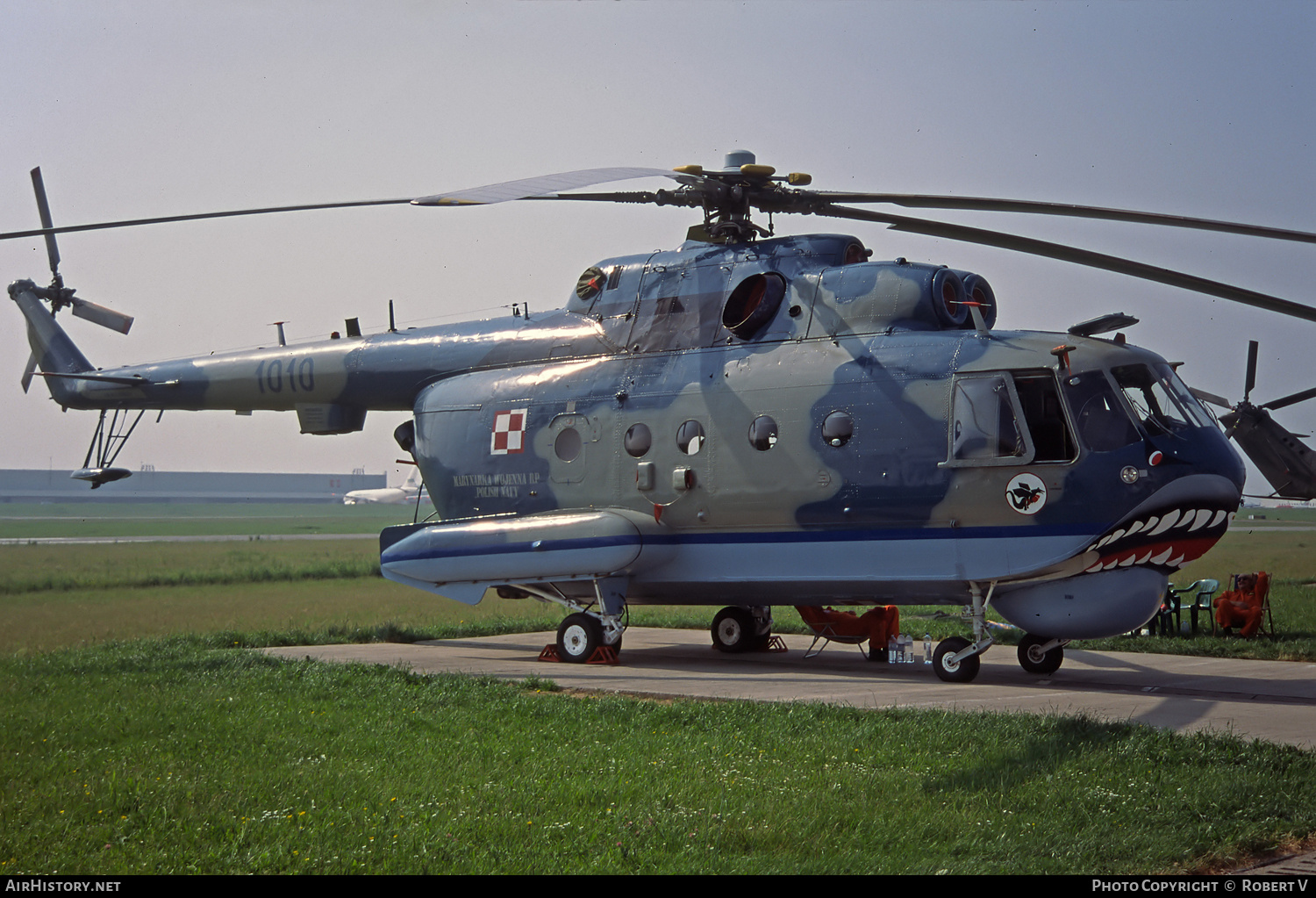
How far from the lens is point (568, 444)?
1492 centimetres

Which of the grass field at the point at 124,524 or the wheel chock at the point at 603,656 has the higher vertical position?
the wheel chock at the point at 603,656

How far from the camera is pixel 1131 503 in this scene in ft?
37.0

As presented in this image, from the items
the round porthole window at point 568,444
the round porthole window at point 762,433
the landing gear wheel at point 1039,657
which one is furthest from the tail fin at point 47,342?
the landing gear wheel at point 1039,657

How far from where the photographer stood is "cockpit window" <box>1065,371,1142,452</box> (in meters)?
11.5

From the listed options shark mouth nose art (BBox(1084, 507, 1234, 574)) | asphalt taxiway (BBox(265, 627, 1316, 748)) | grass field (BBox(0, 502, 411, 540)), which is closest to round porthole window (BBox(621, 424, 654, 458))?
asphalt taxiway (BBox(265, 627, 1316, 748))

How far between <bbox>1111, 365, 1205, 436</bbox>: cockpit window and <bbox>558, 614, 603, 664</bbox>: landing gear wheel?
6.88m

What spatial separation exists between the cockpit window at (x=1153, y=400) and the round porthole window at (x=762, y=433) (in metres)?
3.75

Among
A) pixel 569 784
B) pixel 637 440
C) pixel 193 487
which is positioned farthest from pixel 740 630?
pixel 193 487

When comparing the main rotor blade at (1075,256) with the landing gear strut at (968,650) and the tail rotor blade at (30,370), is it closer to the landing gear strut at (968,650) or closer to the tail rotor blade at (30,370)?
the landing gear strut at (968,650)

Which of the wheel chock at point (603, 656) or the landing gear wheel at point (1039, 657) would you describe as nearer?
the landing gear wheel at point (1039, 657)

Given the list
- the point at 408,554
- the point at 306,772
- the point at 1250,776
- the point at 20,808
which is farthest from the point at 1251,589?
the point at 20,808

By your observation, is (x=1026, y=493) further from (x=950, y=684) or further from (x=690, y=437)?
(x=690, y=437)

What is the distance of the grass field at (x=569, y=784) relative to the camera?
18.8 ft

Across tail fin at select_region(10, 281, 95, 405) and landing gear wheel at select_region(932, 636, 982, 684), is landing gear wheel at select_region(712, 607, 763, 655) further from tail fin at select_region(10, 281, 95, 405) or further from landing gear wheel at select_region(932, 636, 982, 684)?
tail fin at select_region(10, 281, 95, 405)
